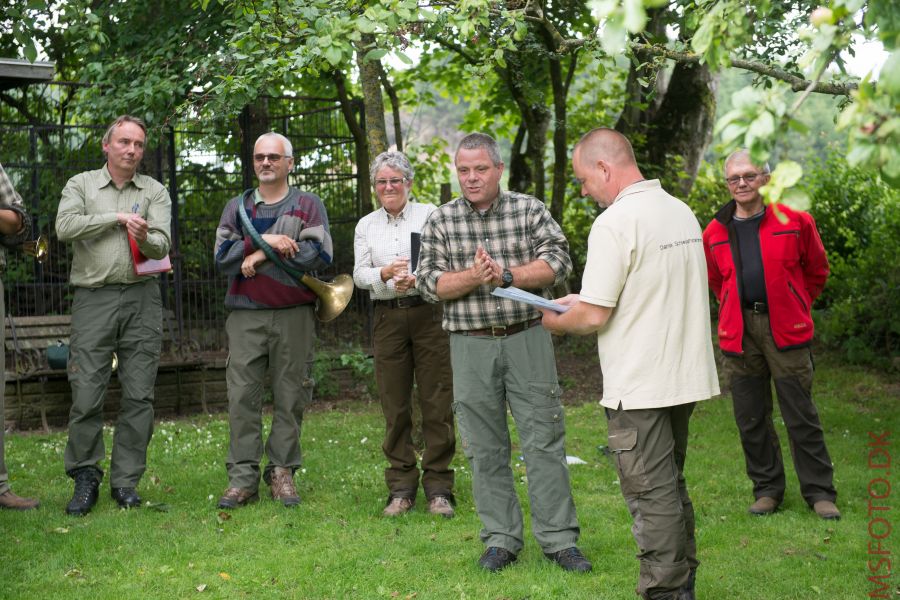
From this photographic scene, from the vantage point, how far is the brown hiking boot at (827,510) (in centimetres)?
545

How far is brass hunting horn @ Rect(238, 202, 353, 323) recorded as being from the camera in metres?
5.68

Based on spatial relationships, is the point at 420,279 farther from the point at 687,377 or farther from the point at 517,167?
the point at 517,167

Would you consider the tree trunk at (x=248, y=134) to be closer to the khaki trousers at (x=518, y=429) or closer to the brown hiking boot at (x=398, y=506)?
the brown hiking boot at (x=398, y=506)

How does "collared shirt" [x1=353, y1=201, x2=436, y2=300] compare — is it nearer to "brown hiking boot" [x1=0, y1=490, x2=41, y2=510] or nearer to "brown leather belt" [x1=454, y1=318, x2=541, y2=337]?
"brown leather belt" [x1=454, y1=318, x2=541, y2=337]

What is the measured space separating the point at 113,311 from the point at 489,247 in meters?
2.37

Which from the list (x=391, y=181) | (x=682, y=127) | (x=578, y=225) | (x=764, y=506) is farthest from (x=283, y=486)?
(x=682, y=127)

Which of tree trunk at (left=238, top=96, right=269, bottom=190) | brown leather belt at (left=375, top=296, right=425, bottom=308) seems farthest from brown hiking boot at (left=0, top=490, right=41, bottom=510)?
tree trunk at (left=238, top=96, right=269, bottom=190)

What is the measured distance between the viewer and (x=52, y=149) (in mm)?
10383

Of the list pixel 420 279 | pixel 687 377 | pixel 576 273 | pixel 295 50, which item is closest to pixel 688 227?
pixel 687 377

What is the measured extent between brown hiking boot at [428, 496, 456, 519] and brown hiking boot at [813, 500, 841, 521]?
2048 mm

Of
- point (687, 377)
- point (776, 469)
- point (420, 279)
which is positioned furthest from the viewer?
→ point (776, 469)

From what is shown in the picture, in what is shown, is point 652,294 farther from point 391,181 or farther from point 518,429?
point 391,181

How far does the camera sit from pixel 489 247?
4801 mm

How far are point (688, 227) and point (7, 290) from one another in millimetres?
8710
